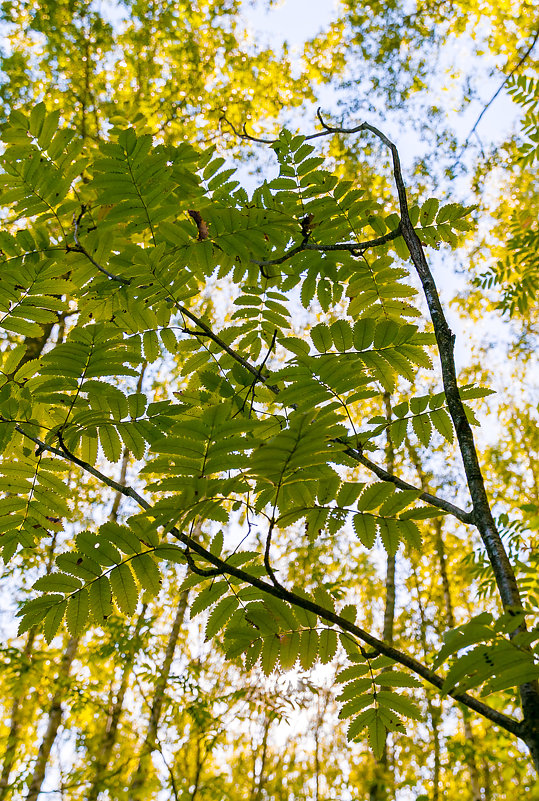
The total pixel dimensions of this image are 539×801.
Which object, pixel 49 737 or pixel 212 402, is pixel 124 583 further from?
pixel 49 737

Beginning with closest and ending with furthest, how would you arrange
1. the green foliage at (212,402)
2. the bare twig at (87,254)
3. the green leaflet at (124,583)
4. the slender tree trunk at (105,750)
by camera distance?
the green foliage at (212,402) → the green leaflet at (124,583) → the bare twig at (87,254) → the slender tree trunk at (105,750)

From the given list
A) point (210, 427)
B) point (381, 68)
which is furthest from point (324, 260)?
point (381, 68)

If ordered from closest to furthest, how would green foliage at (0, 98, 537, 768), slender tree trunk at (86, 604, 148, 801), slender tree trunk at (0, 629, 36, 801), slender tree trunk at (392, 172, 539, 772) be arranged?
slender tree trunk at (392, 172, 539, 772) → green foliage at (0, 98, 537, 768) → slender tree trunk at (86, 604, 148, 801) → slender tree trunk at (0, 629, 36, 801)

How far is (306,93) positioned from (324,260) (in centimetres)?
861

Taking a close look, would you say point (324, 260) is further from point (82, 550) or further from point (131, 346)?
point (82, 550)

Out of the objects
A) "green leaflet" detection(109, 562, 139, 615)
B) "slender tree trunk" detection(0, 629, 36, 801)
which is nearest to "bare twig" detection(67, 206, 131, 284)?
"green leaflet" detection(109, 562, 139, 615)

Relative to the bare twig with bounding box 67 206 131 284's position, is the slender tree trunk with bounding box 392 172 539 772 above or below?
below

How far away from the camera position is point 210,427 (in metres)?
1.08

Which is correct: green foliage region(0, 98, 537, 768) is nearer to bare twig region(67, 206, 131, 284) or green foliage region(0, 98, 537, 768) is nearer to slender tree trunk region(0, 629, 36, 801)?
bare twig region(67, 206, 131, 284)

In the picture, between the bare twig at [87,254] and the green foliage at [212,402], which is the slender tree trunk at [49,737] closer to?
the green foliage at [212,402]

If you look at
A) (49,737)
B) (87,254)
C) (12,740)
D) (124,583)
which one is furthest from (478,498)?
(49,737)

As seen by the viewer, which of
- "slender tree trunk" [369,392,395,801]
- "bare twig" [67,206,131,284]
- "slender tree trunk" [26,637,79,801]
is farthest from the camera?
"slender tree trunk" [26,637,79,801]

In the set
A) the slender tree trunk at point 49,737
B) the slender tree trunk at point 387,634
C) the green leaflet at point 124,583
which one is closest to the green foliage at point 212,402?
the green leaflet at point 124,583

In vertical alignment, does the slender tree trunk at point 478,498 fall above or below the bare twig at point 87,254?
below
